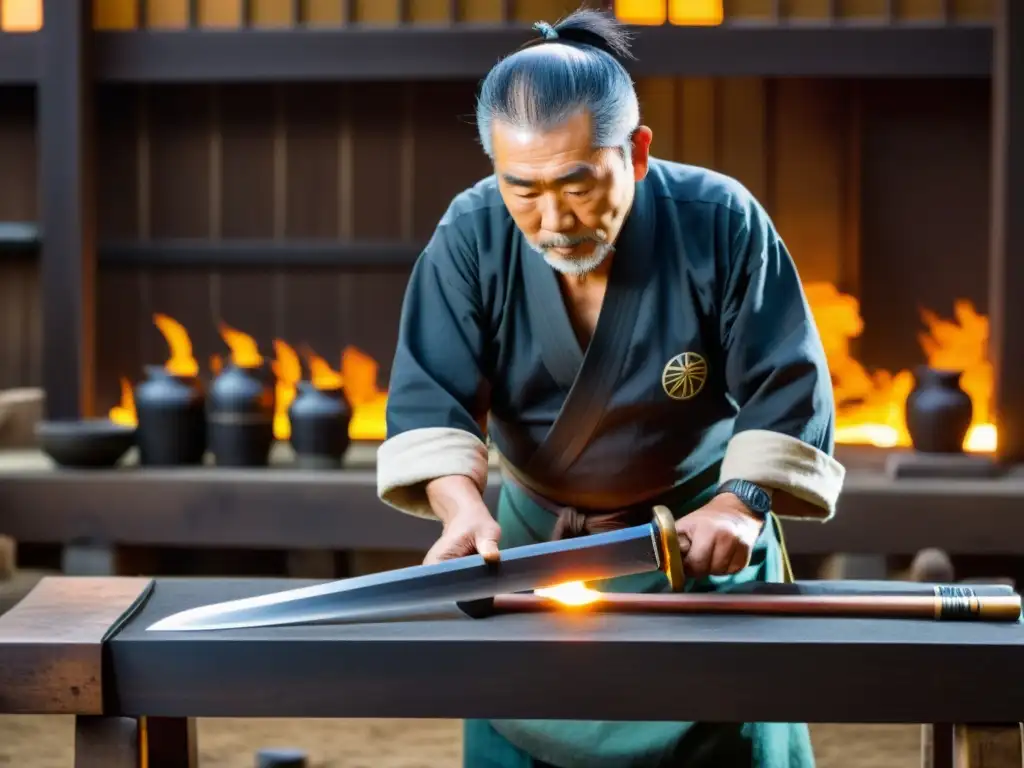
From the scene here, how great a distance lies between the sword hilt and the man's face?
49 cm

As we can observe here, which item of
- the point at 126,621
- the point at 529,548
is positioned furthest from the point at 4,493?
the point at 529,548

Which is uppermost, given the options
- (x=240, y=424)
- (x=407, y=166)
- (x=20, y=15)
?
(x=20, y=15)

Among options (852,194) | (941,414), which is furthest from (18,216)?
(941,414)

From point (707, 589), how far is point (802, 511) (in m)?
0.23

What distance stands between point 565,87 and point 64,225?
13.1 feet

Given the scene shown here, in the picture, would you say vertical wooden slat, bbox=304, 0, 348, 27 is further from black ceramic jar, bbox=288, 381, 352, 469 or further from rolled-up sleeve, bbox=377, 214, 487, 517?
rolled-up sleeve, bbox=377, 214, 487, 517

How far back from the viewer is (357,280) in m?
6.68

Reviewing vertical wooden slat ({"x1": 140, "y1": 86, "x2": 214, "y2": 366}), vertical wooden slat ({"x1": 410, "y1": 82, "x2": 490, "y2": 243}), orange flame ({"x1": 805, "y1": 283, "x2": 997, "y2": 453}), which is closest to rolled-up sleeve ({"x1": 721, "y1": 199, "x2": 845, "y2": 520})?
orange flame ({"x1": 805, "y1": 283, "x2": 997, "y2": 453})

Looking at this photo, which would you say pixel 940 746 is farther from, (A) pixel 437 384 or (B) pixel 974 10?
(B) pixel 974 10

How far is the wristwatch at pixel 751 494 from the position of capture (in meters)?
2.45

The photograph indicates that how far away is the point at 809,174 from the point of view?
652 cm

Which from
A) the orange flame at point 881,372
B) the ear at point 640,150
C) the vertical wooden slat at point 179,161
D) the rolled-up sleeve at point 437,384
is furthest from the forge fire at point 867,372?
the ear at point 640,150

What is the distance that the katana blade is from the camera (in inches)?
88.4

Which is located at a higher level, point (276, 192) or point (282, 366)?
point (276, 192)
